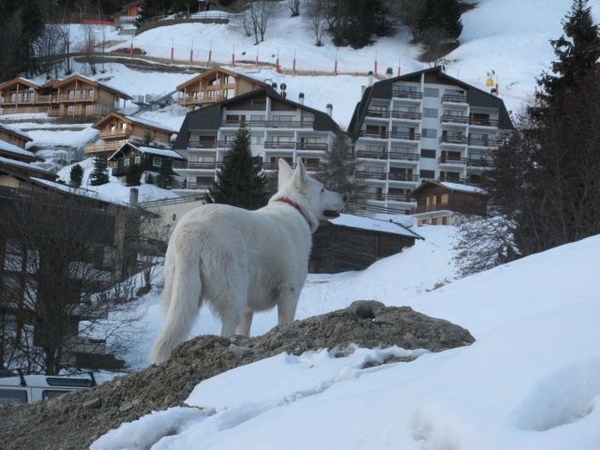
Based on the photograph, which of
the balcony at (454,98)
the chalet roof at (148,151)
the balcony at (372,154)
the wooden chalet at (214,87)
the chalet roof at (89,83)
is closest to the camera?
Result: the chalet roof at (148,151)

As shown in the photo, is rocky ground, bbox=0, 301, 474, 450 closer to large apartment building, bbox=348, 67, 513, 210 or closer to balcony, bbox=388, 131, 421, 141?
large apartment building, bbox=348, 67, 513, 210

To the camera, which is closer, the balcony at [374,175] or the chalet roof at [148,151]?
the balcony at [374,175]

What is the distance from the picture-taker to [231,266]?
8250 millimetres

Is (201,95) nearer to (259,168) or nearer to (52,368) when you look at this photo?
(259,168)

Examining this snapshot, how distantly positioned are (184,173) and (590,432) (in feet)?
270

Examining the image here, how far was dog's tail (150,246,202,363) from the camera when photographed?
25.0ft

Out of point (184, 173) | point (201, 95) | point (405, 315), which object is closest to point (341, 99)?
point (201, 95)

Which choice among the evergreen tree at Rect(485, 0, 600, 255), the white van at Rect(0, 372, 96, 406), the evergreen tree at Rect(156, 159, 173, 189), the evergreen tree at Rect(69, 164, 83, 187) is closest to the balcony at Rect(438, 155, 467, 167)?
the evergreen tree at Rect(156, 159, 173, 189)

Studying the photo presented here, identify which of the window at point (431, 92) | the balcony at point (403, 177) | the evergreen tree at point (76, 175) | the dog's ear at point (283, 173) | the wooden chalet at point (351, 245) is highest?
the window at point (431, 92)

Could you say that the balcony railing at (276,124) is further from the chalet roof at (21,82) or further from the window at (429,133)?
the chalet roof at (21,82)

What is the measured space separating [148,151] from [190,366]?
252 ft

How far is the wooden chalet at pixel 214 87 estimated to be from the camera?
109 metres

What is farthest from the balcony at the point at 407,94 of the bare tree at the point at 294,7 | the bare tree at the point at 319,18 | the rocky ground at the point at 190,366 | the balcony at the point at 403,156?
the rocky ground at the point at 190,366

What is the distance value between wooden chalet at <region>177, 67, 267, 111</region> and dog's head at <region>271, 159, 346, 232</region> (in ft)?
322
